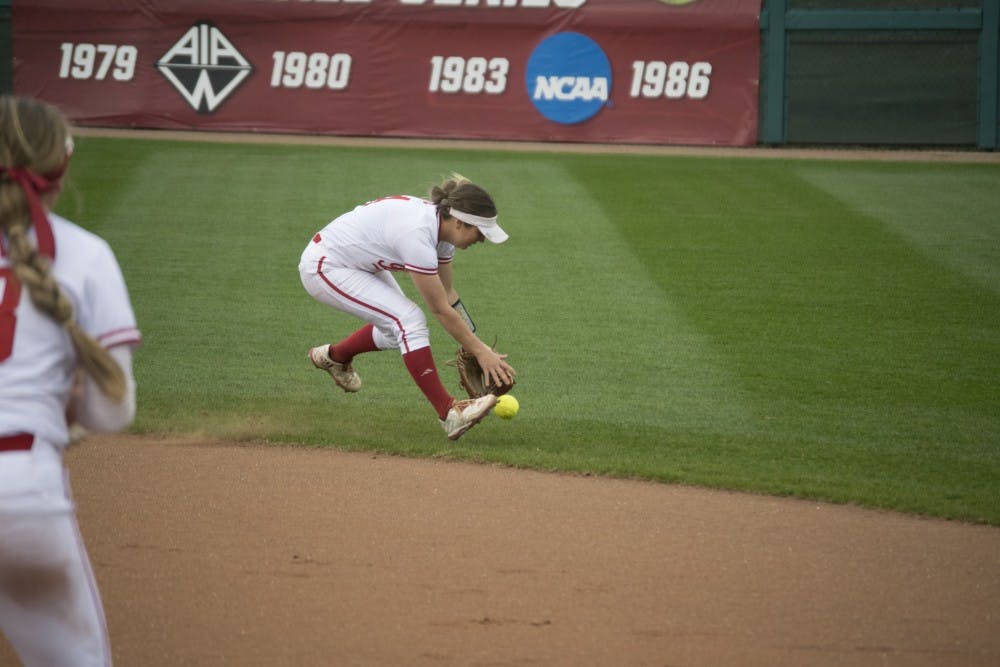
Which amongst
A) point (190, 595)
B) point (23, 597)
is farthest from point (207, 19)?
point (23, 597)

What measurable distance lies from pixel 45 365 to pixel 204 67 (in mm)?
17146

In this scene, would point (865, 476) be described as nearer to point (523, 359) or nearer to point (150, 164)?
point (523, 359)

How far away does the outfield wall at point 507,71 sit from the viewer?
1852 cm

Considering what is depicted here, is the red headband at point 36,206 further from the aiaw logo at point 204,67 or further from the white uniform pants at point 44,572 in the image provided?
the aiaw logo at point 204,67

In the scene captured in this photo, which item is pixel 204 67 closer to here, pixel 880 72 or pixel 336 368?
pixel 880 72

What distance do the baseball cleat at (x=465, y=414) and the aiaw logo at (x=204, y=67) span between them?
527 inches

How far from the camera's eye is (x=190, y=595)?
4.77m

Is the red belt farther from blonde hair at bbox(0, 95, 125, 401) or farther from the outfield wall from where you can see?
the outfield wall

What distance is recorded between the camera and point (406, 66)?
1903 centimetres

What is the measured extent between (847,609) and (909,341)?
5.14m

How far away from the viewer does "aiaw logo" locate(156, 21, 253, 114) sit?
18922mm

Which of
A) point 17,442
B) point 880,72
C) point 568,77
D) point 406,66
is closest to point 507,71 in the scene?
point 568,77

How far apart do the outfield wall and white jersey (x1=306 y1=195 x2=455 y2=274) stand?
12266 millimetres

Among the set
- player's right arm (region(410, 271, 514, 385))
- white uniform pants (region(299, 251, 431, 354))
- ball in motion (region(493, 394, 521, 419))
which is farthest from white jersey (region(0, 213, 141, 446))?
ball in motion (region(493, 394, 521, 419))
